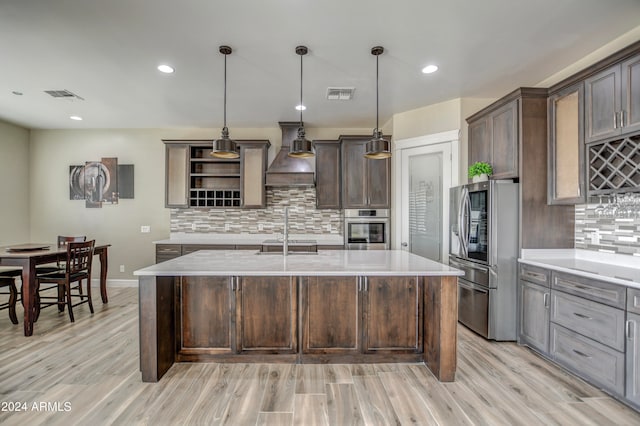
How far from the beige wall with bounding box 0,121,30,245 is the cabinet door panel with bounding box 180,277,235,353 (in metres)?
4.83

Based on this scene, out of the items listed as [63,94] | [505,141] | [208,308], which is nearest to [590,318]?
[505,141]

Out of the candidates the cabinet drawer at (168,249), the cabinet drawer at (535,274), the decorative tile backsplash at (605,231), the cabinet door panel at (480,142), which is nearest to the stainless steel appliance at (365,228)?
the cabinet door panel at (480,142)

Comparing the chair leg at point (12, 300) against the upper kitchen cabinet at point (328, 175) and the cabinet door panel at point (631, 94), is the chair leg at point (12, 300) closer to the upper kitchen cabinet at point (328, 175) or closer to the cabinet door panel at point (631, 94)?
the upper kitchen cabinet at point (328, 175)

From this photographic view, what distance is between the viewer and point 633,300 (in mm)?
2041

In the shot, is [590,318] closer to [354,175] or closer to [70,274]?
[354,175]

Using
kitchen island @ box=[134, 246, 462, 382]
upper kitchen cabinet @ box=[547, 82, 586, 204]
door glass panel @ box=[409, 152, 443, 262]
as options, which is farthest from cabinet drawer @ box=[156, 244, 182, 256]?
upper kitchen cabinet @ box=[547, 82, 586, 204]

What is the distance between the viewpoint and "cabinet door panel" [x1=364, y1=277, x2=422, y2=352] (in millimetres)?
2631

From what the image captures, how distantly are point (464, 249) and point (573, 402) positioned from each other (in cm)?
167

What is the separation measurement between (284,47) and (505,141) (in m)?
2.48

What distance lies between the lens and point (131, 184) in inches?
219

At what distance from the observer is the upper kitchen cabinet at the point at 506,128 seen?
3111 mm

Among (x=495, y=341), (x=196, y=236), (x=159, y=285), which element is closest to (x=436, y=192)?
(x=495, y=341)

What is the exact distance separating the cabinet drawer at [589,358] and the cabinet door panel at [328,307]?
171cm

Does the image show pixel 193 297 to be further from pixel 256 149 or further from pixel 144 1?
pixel 256 149
